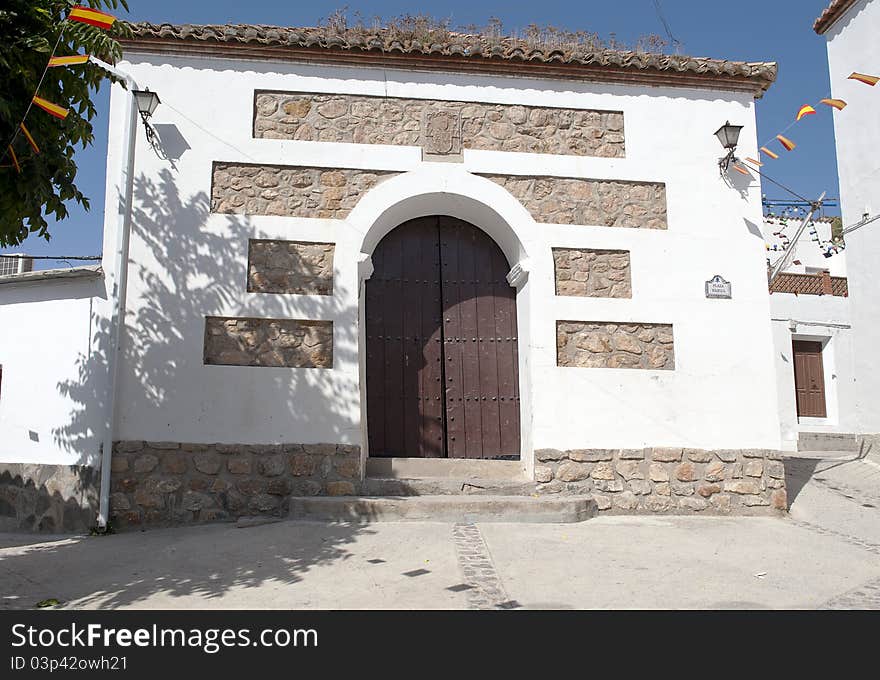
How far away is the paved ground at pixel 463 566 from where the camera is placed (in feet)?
13.1

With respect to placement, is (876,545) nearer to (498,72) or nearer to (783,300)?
(498,72)

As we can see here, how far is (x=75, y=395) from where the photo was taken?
603 cm

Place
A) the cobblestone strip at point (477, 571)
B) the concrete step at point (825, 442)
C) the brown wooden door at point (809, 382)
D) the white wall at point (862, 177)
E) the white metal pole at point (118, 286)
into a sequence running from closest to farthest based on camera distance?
1. the cobblestone strip at point (477, 571)
2. the white metal pole at point (118, 286)
3. the white wall at point (862, 177)
4. the concrete step at point (825, 442)
5. the brown wooden door at point (809, 382)

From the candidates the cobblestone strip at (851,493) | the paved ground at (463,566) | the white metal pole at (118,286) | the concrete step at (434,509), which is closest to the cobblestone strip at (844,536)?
the paved ground at (463,566)

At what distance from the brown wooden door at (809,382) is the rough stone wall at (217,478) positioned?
42.8 ft

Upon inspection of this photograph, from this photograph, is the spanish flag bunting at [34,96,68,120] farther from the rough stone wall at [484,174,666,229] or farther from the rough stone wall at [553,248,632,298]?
the rough stone wall at [553,248,632,298]

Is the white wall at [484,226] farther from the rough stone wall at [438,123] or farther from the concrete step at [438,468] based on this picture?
the concrete step at [438,468]

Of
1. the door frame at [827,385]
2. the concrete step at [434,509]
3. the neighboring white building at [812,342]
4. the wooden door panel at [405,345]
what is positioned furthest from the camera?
the door frame at [827,385]

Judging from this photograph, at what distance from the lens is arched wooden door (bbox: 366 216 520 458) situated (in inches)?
267

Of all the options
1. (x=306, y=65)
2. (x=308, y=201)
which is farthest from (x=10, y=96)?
(x=306, y=65)

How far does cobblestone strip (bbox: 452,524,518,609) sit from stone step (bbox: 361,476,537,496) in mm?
518

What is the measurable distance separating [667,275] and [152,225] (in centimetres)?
498

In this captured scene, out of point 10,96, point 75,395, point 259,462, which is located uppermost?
point 10,96

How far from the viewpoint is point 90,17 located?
4.11 meters
